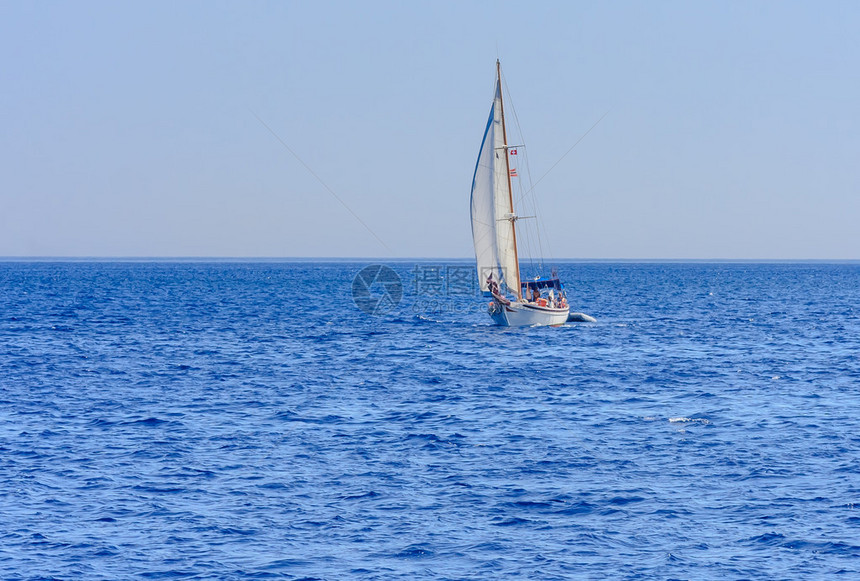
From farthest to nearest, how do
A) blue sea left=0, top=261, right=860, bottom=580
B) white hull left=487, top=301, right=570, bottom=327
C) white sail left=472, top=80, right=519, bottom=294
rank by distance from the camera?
white hull left=487, top=301, right=570, bottom=327 → white sail left=472, top=80, right=519, bottom=294 → blue sea left=0, top=261, right=860, bottom=580

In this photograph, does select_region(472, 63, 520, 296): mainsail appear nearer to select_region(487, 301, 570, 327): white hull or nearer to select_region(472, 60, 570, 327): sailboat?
select_region(472, 60, 570, 327): sailboat

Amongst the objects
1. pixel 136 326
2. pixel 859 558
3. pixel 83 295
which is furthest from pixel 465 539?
pixel 83 295

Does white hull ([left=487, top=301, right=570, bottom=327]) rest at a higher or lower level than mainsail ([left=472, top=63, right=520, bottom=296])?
lower

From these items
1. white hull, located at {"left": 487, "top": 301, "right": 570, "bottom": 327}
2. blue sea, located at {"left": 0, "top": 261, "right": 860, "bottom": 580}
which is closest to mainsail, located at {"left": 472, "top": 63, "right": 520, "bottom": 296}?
white hull, located at {"left": 487, "top": 301, "right": 570, "bottom": 327}

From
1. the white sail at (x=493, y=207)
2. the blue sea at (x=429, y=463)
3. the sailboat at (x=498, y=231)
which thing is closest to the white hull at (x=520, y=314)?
the sailboat at (x=498, y=231)

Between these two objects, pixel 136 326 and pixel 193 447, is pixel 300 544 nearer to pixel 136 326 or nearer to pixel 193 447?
pixel 193 447

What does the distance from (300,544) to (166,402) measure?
1864 centimetres

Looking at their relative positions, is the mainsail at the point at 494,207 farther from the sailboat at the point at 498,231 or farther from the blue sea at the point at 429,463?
the blue sea at the point at 429,463

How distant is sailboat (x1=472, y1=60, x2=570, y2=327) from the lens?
199 ft

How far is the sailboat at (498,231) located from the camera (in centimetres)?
6062

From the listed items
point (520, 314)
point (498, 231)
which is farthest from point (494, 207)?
point (520, 314)

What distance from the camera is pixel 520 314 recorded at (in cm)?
6247

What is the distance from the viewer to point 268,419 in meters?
32.9

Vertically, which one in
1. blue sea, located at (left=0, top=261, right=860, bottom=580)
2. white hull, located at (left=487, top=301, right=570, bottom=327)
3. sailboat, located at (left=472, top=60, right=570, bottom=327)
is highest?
sailboat, located at (left=472, top=60, right=570, bottom=327)
